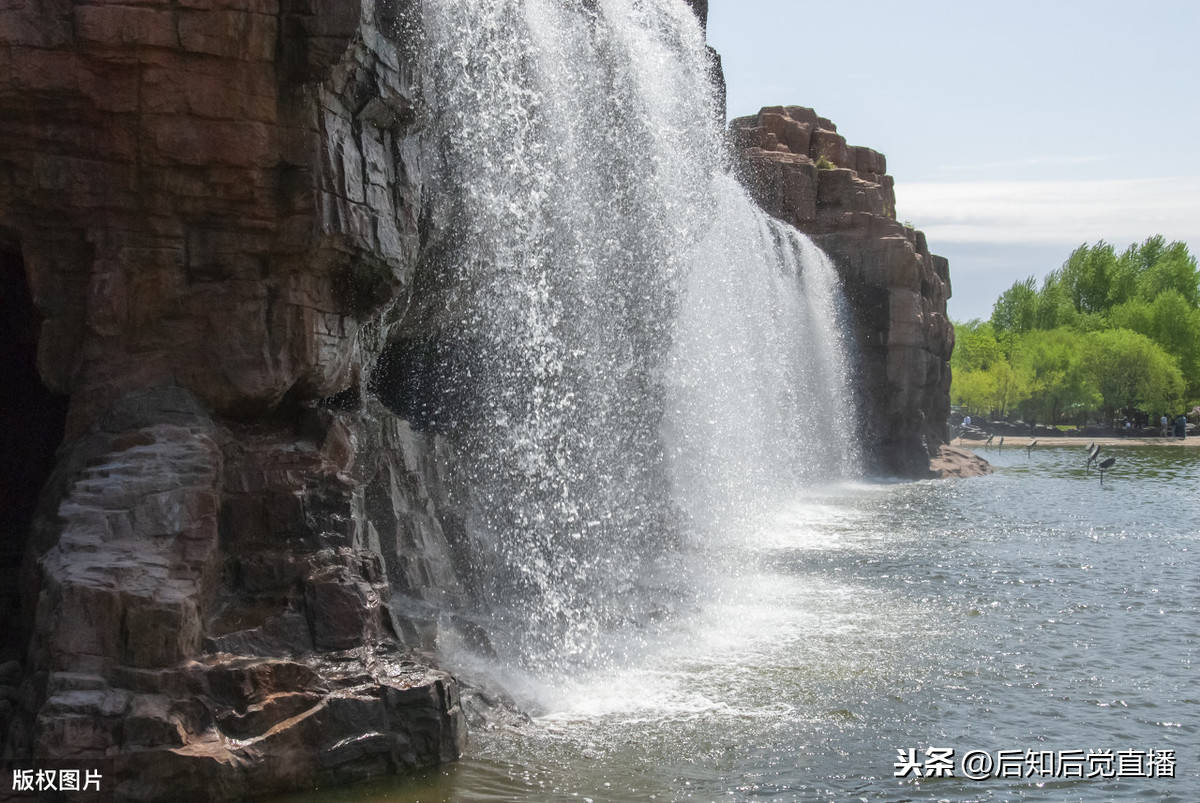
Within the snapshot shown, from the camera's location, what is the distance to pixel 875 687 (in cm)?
907

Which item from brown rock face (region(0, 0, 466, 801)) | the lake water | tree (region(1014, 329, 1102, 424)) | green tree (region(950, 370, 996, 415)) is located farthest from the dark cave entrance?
green tree (region(950, 370, 996, 415))

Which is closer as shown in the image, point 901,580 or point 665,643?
point 665,643

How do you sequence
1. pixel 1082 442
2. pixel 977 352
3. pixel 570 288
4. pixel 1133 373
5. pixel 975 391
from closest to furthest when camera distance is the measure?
pixel 570 288, pixel 1082 442, pixel 1133 373, pixel 975 391, pixel 977 352

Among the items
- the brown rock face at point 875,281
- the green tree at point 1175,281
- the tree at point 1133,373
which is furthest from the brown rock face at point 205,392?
the green tree at point 1175,281

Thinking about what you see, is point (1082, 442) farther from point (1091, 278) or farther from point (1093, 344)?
point (1091, 278)

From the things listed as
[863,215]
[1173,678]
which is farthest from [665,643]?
[863,215]

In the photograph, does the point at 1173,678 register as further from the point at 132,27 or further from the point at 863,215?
the point at 863,215

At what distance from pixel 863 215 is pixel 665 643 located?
24170 millimetres

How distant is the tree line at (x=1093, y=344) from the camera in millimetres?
→ 59406

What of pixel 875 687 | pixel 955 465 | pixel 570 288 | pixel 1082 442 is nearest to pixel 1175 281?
pixel 1082 442

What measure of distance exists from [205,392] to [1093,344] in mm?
60210

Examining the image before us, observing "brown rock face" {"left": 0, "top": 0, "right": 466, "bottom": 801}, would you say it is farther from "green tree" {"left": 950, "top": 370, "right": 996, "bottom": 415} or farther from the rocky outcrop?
"green tree" {"left": 950, "top": 370, "right": 996, "bottom": 415}

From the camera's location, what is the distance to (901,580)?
13930 mm

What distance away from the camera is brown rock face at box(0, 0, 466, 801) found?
21.6 ft
